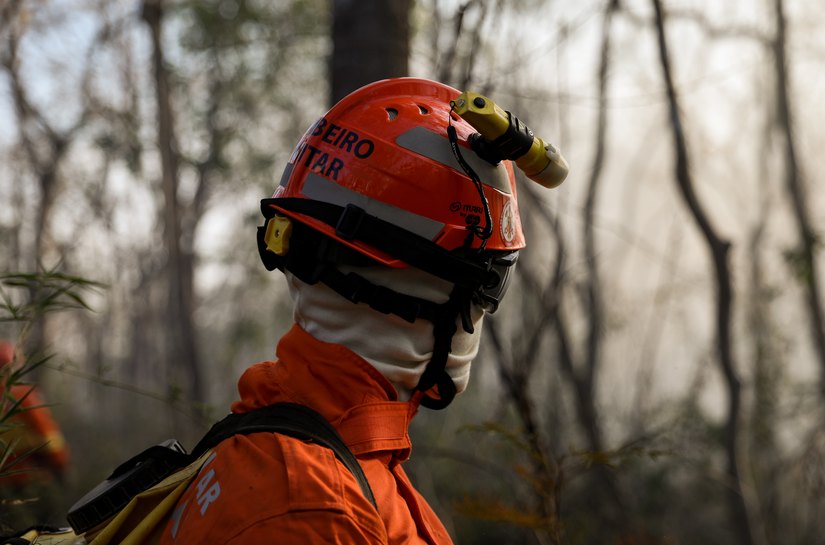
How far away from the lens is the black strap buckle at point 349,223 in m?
1.72

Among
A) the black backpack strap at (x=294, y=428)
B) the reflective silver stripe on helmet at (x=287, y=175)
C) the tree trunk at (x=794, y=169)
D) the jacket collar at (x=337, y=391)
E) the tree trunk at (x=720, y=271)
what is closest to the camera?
the black backpack strap at (x=294, y=428)

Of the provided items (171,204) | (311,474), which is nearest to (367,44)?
(311,474)

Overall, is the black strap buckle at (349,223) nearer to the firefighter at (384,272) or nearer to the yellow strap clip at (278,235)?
the firefighter at (384,272)

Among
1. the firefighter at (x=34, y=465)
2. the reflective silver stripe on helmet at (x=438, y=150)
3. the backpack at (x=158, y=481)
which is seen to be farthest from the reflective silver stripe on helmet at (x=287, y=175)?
the firefighter at (x=34, y=465)

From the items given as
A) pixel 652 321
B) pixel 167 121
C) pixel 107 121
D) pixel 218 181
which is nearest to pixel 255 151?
pixel 218 181

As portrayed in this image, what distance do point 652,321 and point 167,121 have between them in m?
8.22

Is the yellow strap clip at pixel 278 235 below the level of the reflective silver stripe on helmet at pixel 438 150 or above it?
below

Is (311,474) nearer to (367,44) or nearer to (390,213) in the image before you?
(390,213)

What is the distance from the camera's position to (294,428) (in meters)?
1.49

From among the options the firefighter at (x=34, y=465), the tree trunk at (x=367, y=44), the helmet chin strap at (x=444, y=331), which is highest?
the tree trunk at (x=367, y=44)

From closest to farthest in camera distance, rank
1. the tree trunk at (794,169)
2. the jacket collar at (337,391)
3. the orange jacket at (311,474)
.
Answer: the orange jacket at (311,474), the jacket collar at (337,391), the tree trunk at (794,169)

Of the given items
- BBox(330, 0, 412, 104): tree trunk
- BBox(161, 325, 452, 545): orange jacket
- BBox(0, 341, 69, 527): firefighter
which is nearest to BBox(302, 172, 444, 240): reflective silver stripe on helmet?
BBox(161, 325, 452, 545): orange jacket

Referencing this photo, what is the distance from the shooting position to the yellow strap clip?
177cm

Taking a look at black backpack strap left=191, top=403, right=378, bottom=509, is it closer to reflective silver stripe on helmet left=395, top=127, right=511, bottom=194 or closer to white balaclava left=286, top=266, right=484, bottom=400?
white balaclava left=286, top=266, right=484, bottom=400
